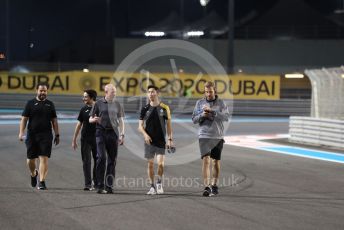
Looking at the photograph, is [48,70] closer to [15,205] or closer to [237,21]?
[237,21]

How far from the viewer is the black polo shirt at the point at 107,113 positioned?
10312mm

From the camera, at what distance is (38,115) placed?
10.7 m

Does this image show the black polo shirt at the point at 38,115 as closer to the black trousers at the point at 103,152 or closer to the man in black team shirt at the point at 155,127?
the black trousers at the point at 103,152

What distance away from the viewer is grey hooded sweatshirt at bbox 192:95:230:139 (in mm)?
10156

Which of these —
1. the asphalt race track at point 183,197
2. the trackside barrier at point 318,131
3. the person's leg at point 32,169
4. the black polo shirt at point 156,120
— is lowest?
the asphalt race track at point 183,197

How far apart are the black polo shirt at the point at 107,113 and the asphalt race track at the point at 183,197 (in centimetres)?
104

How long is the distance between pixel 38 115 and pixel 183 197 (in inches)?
105

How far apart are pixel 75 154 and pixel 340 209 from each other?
26.8 feet

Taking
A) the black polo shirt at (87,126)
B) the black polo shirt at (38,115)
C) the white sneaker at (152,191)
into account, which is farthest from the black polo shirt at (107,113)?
the white sneaker at (152,191)

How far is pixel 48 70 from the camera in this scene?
3909 centimetres

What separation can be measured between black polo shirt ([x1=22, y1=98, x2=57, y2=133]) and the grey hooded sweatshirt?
2.36 meters

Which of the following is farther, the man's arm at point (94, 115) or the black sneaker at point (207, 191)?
the man's arm at point (94, 115)

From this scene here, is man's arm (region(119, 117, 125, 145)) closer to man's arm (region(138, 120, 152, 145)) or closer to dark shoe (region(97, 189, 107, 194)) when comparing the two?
man's arm (region(138, 120, 152, 145))

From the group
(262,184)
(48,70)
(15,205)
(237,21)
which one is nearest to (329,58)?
(237,21)
